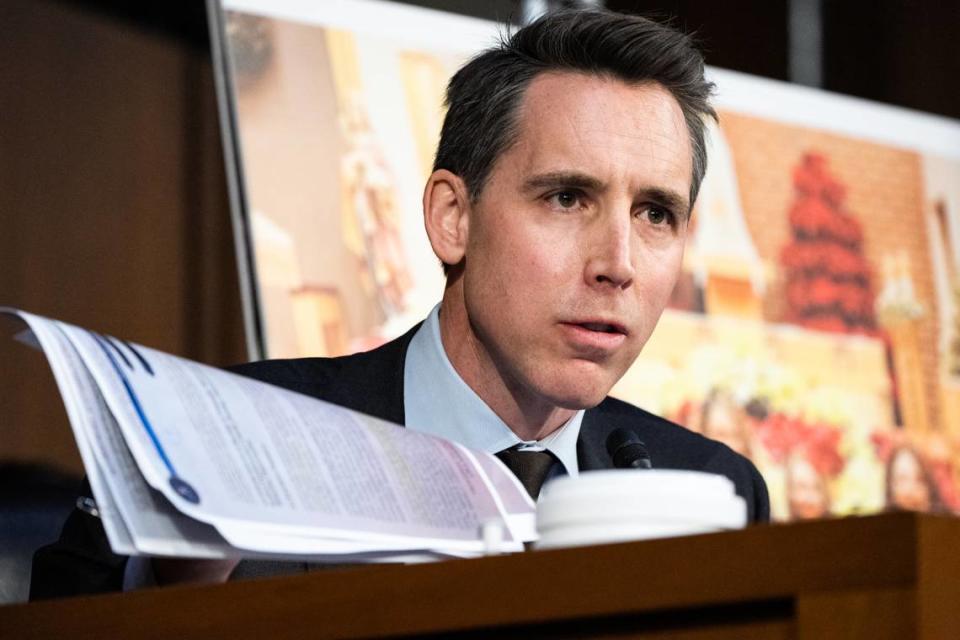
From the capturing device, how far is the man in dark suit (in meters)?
1.60

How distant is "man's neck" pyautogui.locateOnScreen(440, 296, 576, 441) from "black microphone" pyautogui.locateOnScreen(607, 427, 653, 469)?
48cm

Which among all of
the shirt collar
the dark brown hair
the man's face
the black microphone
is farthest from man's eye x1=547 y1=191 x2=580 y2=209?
the black microphone

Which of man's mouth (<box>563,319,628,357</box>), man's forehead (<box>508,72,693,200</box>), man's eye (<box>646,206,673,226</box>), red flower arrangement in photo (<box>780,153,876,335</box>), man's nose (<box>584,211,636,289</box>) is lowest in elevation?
man's mouth (<box>563,319,628,357</box>)

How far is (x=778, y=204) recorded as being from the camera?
3357 millimetres

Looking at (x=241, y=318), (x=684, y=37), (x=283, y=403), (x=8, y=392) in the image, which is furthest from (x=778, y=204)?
(x=283, y=403)

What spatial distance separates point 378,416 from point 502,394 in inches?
6.1

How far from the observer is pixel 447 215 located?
71.6 inches

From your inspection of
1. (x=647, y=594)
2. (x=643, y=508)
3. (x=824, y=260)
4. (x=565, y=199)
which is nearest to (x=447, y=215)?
(x=565, y=199)

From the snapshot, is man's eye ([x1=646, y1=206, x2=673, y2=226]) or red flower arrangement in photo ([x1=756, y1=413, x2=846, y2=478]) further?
red flower arrangement in photo ([x1=756, y1=413, x2=846, y2=478])

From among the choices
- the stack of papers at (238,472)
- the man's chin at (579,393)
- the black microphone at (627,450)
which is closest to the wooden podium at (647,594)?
the stack of papers at (238,472)

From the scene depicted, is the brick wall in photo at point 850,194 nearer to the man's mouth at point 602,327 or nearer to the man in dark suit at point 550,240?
the man in dark suit at point 550,240

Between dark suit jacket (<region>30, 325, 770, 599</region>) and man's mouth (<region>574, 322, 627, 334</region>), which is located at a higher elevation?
man's mouth (<region>574, 322, 627, 334</region>)

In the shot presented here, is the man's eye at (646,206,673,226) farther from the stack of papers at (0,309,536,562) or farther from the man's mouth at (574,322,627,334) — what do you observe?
the stack of papers at (0,309,536,562)

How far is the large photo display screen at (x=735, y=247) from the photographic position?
8.76 ft
